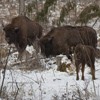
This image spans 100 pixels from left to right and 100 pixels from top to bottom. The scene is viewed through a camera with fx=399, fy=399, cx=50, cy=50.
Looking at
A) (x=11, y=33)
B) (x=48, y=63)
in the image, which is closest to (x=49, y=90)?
(x=48, y=63)

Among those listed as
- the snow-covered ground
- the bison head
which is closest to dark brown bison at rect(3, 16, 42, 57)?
the bison head

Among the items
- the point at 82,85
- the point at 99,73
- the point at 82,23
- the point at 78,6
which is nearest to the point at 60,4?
the point at 78,6

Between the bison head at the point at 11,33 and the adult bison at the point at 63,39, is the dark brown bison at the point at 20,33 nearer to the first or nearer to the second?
the bison head at the point at 11,33

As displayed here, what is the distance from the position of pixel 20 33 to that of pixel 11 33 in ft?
1.10

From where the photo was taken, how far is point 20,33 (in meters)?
14.0

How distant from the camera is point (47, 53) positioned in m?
12.5

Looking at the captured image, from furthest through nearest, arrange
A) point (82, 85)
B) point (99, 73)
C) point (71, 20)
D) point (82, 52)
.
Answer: point (71, 20) < point (99, 73) < point (82, 52) < point (82, 85)

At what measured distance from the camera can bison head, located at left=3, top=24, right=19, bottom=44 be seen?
1380cm

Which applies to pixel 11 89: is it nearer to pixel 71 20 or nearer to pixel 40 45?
pixel 40 45

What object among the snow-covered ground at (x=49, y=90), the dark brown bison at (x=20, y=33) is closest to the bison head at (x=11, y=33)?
the dark brown bison at (x=20, y=33)

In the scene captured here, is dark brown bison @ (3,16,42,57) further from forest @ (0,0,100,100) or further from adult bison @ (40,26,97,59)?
adult bison @ (40,26,97,59)

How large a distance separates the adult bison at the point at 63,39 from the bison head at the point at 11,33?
74.4 inches

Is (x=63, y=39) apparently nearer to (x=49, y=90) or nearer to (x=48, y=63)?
(x=48, y=63)

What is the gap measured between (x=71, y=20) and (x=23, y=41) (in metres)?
6.68
